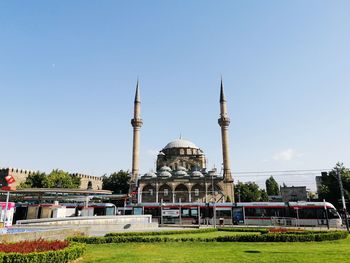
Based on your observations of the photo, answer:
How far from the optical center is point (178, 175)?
52.6 meters

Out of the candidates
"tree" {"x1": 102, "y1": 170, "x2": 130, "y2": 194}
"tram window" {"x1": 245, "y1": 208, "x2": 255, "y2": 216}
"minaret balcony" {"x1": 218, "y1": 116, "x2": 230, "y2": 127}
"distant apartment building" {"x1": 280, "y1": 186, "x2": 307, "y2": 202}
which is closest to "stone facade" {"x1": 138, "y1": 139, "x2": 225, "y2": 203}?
"minaret balcony" {"x1": 218, "y1": 116, "x2": 230, "y2": 127}

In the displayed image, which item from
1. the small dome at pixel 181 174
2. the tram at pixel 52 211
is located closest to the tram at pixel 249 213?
the tram at pixel 52 211

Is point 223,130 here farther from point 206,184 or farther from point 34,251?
point 34,251

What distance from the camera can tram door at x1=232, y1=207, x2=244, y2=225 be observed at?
1169 inches

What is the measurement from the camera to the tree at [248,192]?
61438 millimetres

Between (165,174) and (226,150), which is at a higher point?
(226,150)

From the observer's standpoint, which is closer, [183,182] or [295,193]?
[295,193]

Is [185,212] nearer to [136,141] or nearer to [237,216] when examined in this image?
[237,216]

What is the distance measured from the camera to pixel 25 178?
193 ft

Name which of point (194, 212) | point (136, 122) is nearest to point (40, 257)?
point (194, 212)

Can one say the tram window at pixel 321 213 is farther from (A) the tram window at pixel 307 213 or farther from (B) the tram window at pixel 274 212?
(B) the tram window at pixel 274 212

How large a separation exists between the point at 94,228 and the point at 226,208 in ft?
51.3

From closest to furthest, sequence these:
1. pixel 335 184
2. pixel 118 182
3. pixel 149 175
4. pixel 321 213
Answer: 1. pixel 321 213
2. pixel 335 184
3. pixel 149 175
4. pixel 118 182

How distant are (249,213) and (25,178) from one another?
4869cm
